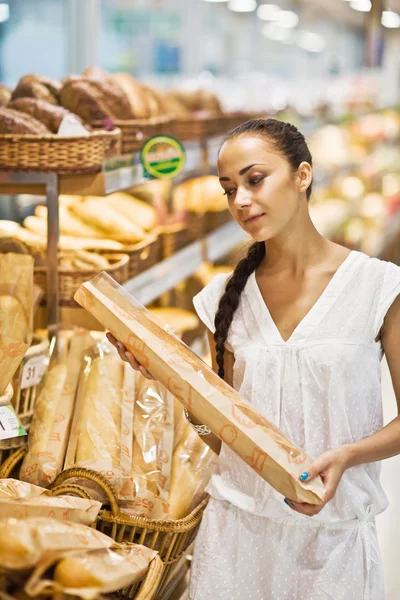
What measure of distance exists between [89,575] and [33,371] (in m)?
1.03

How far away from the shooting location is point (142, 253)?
9.97ft

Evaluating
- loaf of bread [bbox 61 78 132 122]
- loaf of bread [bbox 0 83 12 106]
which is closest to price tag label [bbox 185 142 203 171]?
loaf of bread [bbox 61 78 132 122]

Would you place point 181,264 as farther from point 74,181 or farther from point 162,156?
point 74,181

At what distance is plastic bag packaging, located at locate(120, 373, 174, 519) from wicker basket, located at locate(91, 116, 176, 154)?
3.16ft

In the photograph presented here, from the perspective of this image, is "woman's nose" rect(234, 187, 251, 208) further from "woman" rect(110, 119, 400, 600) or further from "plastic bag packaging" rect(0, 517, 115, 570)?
"plastic bag packaging" rect(0, 517, 115, 570)

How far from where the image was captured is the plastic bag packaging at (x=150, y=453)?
6.21 feet

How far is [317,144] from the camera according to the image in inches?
258

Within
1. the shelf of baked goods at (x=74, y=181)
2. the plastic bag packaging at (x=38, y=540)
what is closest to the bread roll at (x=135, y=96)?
the shelf of baked goods at (x=74, y=181)

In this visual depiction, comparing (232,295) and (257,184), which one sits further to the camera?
(232,295)

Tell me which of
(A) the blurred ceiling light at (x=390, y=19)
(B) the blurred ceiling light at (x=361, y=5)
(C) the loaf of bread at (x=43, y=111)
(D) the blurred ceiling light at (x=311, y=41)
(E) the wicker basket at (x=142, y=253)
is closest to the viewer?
(C) the loaf of bread at (x=43, y=111)

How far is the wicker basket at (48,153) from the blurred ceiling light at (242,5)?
21.3 feet

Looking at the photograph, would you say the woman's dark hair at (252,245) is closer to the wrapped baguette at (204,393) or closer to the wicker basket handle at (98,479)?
the wrapped baguette at (204,393)

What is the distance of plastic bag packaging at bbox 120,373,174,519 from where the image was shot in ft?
6.21

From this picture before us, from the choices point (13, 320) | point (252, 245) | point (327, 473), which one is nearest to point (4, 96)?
point (13, 320)
